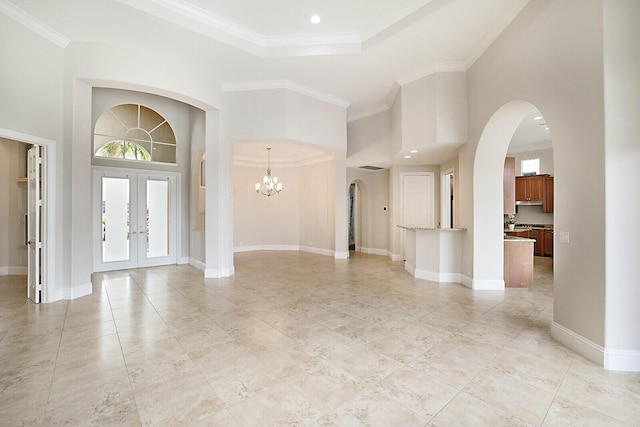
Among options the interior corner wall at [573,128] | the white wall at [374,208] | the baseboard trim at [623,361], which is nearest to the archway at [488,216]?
the interior corner wall at [573,128]

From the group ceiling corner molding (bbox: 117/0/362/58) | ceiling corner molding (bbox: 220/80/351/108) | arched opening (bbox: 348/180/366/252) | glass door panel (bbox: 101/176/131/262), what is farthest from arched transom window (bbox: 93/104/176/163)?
arched opening (bbox: 348/180/366/252)

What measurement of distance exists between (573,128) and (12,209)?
368 inches

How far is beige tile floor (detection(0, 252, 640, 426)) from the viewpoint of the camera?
6.33ft

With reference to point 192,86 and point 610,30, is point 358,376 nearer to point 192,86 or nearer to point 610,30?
point 610,30

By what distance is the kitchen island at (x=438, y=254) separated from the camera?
218 inches

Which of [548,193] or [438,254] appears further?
[548,193]

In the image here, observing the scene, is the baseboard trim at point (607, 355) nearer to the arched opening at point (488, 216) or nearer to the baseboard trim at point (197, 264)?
the arched opening at point (488, 216)

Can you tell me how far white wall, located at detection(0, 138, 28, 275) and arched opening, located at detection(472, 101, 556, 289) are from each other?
28.9 feet

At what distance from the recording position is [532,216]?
9.56 m

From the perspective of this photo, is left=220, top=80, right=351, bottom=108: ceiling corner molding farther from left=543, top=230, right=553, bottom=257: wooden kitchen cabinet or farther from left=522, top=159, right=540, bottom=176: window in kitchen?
left=543, top=230, right=553, bottom=257: wooden kitchen cabinet

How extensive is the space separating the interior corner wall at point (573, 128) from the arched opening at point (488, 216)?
130 centimetres

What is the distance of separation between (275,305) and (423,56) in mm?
4683

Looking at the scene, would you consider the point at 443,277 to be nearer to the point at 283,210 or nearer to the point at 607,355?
the point at 607,355

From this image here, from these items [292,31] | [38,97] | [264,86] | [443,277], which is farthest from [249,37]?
[443,277]
